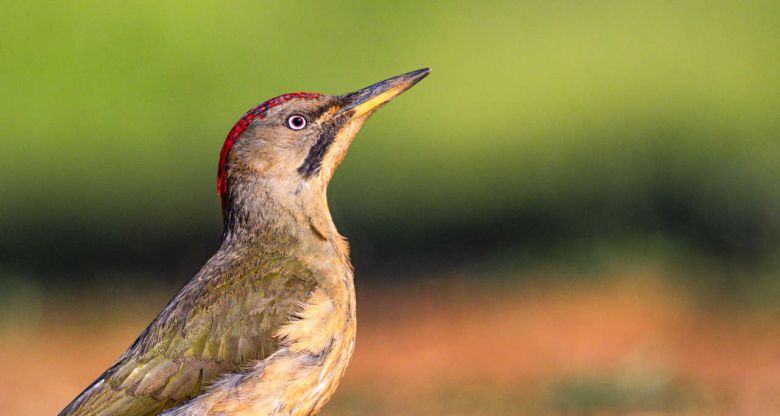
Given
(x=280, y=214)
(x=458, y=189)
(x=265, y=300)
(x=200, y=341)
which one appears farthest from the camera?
(x=458, y=189)

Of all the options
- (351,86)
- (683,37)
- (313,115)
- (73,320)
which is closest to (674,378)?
(313,115)

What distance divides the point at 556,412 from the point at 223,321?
2517 mm

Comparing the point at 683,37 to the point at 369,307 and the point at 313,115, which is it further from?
the point at 313,115

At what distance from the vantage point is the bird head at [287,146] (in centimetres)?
640

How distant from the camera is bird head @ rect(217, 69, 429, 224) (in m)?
6.40

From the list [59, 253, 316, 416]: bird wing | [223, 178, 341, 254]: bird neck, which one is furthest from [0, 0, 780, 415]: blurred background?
[59, 253, 316, 416]: bird wing

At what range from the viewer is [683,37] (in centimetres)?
1501

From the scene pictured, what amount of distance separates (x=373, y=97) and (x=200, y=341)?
1.28 m

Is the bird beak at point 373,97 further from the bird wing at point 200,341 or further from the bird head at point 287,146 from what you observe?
the bird wing at point 200,341

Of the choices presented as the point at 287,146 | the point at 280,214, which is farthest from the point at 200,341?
the point at 287,146

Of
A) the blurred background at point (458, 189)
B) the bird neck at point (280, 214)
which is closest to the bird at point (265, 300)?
the bird neck at point (280, 214)

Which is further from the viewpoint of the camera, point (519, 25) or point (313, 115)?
point (519, 25)

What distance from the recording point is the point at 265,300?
6.11 meters

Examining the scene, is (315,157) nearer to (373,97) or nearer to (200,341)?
(373,97)
